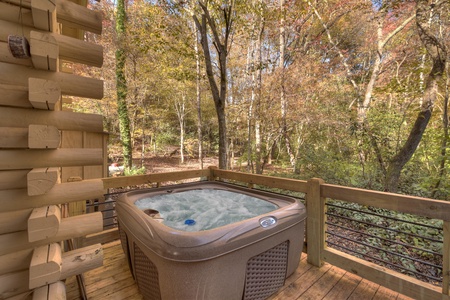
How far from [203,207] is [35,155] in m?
1.60

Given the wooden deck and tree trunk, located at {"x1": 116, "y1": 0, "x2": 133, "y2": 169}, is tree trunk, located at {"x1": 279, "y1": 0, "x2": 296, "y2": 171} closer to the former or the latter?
the wooden deck

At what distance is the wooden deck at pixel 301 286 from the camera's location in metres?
1.59

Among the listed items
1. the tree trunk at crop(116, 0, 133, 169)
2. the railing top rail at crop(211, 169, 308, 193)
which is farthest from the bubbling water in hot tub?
the tree trunk at crop(116, 0, 133, 169)

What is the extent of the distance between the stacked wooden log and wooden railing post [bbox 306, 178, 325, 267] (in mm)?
1765

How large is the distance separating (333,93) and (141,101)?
5.93 metres

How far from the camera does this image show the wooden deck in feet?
5.21

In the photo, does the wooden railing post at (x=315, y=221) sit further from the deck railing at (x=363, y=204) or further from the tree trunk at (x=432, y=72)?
the tree trunk at (x=432, y=72)

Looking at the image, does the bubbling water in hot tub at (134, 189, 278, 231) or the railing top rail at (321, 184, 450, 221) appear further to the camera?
the bubbling water in hot tub at (134, 189, 278, 231)

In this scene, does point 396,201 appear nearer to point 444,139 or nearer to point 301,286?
point 301,286

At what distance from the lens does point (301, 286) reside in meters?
1.70

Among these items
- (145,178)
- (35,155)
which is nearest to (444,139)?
(145,178)

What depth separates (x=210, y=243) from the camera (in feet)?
4.00

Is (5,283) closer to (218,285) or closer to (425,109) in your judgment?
(218,285)

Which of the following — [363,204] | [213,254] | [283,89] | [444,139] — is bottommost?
[213,254]
